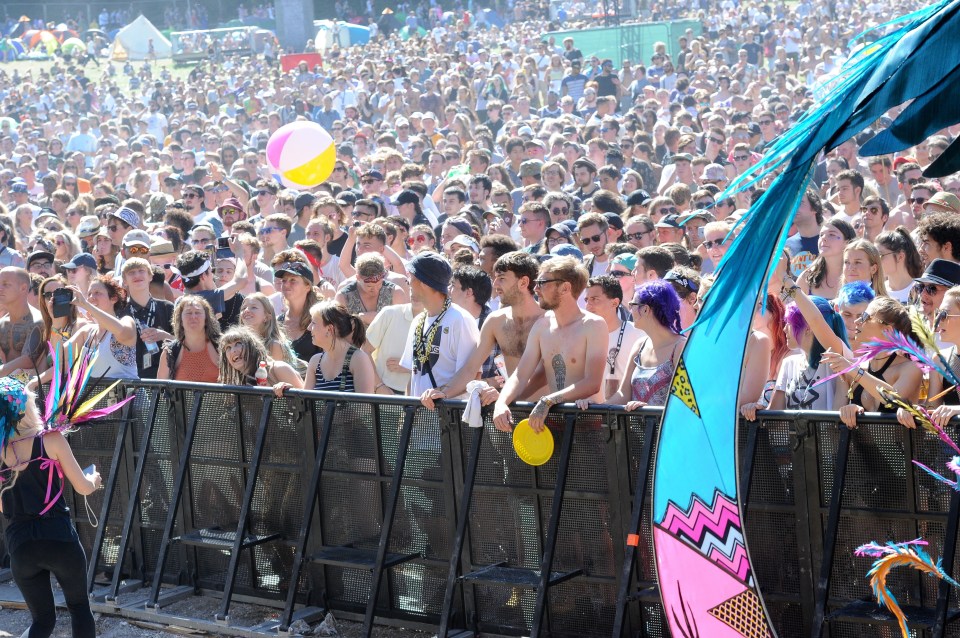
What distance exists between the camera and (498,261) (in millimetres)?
6461

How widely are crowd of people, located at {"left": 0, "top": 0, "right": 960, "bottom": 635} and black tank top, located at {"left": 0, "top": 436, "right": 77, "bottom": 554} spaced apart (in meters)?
0.13

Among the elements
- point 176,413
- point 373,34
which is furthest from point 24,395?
point 373,34

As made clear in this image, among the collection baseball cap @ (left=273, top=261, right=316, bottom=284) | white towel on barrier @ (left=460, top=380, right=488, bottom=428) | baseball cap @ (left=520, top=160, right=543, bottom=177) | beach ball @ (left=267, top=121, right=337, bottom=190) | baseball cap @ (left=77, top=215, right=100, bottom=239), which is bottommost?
white towel on barrier @ (left=460, top=380, right=488, bottom=428)

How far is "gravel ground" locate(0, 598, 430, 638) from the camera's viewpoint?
6422mm

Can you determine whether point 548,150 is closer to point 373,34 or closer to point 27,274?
point 27,274

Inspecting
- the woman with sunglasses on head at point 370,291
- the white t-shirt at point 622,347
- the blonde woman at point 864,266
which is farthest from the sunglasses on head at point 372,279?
the blonde woman at point 864,266

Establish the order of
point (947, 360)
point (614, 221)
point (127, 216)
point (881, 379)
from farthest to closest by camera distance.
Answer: point (127, 216), point (614, 221), point (881, 379), point (947, 360)

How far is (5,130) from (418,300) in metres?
20.6

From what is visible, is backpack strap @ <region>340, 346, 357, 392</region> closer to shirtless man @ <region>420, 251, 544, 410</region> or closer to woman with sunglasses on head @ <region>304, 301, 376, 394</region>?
woman with sunglasses on head @ <region>304, 301, 376, 394</region>

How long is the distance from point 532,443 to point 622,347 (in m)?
1.08

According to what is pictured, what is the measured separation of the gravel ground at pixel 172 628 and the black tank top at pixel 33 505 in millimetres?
1156

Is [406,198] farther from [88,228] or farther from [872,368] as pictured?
[872,368]

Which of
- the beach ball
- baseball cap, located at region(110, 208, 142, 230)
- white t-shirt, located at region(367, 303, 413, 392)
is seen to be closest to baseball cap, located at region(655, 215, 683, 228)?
white t-shirt, located at region(367, 303, 413, 392)

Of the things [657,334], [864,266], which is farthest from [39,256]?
[864,266]
